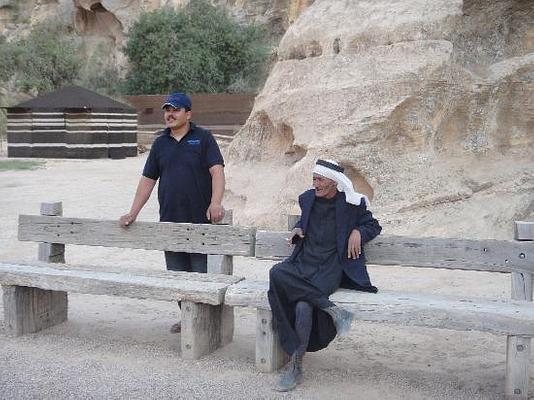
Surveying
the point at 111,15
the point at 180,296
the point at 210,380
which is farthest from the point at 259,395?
the point at 111,15

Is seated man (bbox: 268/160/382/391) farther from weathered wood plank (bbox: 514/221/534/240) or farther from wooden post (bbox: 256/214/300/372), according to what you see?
weathered wood plank (bbox: 514/221/534/240)

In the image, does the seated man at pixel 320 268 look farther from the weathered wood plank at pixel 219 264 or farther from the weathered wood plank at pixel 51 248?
the weathered wood plank at pixel 51 248

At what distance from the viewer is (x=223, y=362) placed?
4402mm

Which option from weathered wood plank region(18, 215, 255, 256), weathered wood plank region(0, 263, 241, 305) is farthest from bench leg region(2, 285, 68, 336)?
weathered wood plank region(18, 215, 255, 256)

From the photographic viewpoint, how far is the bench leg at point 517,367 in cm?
378

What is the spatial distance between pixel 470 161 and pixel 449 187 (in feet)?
1.50

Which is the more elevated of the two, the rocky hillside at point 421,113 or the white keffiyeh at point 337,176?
the rocky hillside at point 421,113

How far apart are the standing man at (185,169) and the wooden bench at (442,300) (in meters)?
0.41

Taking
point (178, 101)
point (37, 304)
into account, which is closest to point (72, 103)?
point (37, 304)

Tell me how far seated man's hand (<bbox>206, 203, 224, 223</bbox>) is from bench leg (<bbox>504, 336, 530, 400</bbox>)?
1.88m

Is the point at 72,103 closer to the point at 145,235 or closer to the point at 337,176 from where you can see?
the point at 145,235

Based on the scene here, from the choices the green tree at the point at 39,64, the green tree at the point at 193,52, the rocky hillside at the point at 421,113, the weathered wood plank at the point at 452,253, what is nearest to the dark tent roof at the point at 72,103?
the green tree at the point at 193,52

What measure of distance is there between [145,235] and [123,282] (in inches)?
22.5

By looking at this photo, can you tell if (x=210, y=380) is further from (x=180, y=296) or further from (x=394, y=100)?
(x=394, y=100)
